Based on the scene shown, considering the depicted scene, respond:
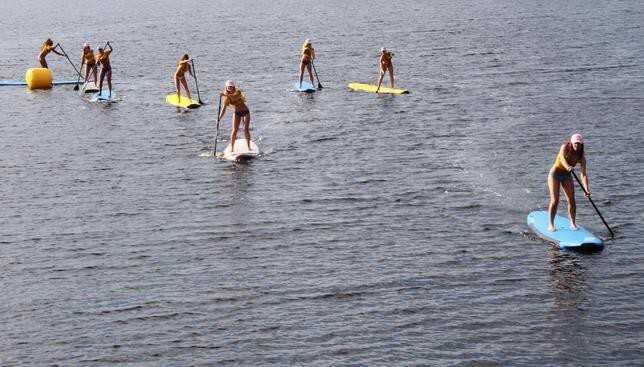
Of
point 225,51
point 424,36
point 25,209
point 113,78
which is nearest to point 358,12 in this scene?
point 424,36

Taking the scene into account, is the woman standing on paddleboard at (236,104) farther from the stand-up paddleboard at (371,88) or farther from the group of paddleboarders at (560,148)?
the stand-up paddleboard at (371,88)

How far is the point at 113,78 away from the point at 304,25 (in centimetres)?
3858

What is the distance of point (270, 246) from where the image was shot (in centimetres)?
2509

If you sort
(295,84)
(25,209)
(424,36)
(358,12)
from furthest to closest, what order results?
(358,12)
(424,36)
(295,84)
(25,209)

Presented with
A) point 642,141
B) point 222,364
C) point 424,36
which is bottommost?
point 222,364

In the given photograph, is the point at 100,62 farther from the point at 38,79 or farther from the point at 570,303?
the point at 570,303

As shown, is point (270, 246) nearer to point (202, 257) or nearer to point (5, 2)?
point (202, 257)

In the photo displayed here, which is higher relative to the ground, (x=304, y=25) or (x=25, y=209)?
(x=304, y=25)

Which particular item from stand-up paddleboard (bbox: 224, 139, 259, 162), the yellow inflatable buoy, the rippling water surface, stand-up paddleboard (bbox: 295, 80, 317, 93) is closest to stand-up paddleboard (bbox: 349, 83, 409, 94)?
the rippling water surface

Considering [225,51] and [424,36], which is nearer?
[225,51]

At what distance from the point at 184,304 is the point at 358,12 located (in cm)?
8946

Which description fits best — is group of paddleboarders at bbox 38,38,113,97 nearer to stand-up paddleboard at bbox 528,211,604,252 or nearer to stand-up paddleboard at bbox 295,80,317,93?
stand-up paddleboard at bbox 295,80,317,93

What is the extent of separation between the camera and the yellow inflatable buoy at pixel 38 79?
51750 millimetres

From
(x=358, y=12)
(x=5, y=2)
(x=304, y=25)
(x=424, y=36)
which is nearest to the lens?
(x=424, y=36)
